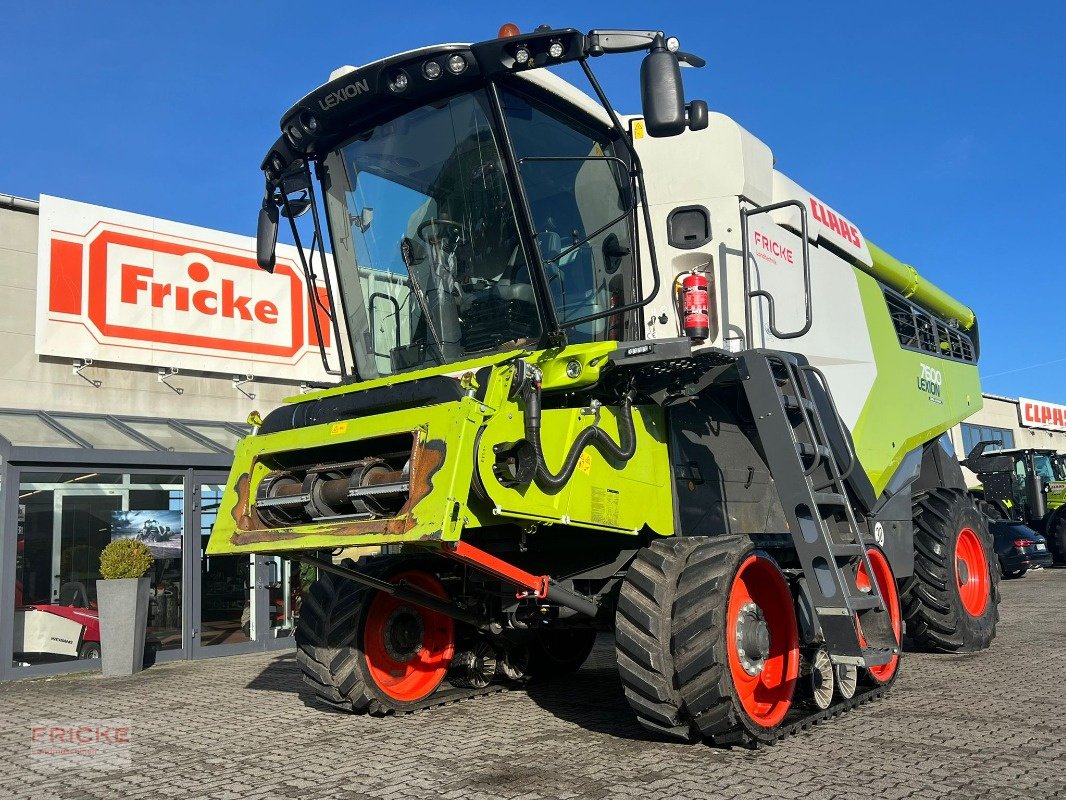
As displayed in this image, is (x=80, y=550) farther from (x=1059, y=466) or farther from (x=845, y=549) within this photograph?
(x=1059, y=466)

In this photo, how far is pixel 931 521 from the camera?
9070 mm

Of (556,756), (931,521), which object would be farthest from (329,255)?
(931,521)

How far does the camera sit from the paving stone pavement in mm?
4559

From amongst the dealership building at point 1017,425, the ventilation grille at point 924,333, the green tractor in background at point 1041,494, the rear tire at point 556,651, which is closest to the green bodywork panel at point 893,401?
the ventilation grille at point 924,333

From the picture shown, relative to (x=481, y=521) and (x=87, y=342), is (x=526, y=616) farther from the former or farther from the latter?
(x=87, y=342)

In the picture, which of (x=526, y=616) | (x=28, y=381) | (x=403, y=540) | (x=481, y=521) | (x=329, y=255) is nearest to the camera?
(x=403, y=540)

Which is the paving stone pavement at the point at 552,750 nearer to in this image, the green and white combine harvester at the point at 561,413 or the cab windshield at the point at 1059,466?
the green and white combine harvester at the point at 561,413

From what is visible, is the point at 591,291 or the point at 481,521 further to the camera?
the point at 591,291

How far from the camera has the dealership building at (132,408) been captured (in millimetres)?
10570

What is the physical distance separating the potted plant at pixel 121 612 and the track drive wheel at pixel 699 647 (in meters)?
6.86

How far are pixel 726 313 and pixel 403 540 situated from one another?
2.72 metres

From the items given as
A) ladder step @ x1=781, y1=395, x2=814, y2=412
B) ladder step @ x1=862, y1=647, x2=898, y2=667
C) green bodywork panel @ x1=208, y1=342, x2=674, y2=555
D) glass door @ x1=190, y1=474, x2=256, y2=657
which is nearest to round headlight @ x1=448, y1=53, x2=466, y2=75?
green bodywork panel @ x1=208, y1=342, x2=674, y2=555

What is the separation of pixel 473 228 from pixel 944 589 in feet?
18.9

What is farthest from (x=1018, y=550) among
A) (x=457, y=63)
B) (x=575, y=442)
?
(x=457, y=63)
